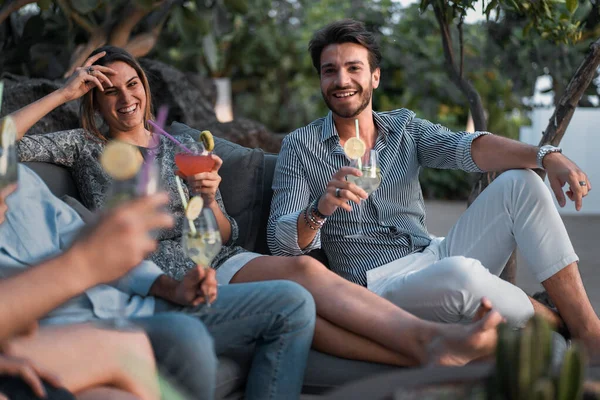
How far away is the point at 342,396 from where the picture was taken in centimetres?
144

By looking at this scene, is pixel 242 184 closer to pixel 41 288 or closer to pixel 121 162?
pixel 121 162

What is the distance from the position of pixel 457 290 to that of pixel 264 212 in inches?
38.7

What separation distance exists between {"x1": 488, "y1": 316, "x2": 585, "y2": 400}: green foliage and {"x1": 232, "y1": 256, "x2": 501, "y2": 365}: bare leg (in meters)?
0.66

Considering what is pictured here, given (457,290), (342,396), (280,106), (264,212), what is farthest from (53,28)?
(280,106)

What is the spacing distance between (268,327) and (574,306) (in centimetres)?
106

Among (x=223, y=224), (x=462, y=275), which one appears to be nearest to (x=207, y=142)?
(x=223, y=224)

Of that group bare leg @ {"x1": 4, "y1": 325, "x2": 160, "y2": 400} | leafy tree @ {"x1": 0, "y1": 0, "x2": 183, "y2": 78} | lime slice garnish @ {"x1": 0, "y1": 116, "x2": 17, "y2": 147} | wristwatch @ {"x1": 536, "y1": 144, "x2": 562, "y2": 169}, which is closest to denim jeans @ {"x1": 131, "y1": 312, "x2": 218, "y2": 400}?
bare leg @ {"x1": 4, "y1": 325, "x2": 160, "y2": 400}

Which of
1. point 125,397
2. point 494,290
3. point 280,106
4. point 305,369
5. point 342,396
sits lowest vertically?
point 280,106

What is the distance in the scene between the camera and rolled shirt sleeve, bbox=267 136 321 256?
2793 mm

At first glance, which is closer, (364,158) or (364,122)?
(364,158)

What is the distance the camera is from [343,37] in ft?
9.99

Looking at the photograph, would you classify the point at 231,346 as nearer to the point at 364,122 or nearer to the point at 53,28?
the point at 364,122

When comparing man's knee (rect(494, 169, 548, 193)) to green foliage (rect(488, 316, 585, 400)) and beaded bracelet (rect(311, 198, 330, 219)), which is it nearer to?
beaded bracelet (rect(311, 198, 330, 219))

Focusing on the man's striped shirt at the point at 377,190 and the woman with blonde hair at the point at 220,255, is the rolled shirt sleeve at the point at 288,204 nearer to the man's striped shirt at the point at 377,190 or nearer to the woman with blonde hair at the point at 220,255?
the man's striped shirt at the point at 377,190
